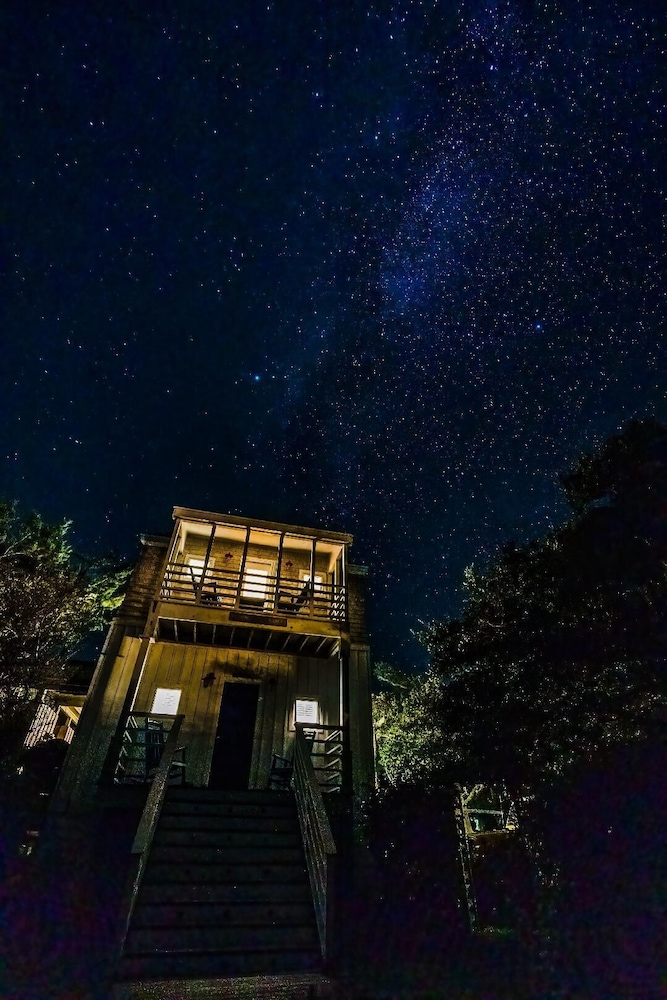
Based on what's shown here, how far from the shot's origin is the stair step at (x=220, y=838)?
7.96 m

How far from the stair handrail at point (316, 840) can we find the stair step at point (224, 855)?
37 centimetres

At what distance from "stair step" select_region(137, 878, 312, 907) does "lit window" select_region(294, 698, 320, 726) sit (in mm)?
5049

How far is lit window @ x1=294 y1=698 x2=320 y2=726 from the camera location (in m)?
12.6

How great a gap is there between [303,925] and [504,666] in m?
7.21

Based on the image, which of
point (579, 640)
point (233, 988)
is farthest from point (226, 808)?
point (579, 640)

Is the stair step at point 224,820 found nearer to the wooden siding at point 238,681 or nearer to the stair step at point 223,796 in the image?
the stair step at point 223,796

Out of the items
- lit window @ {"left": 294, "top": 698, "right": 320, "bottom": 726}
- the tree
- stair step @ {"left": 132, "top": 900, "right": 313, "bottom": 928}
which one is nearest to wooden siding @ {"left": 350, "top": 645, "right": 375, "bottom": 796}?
lit window @ {"left": 294, "top": 698, "right": 320, "bottom": 726}

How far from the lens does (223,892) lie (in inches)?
282

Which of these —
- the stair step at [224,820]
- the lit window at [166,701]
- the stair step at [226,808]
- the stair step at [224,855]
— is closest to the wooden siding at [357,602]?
the stair step at [226,808]

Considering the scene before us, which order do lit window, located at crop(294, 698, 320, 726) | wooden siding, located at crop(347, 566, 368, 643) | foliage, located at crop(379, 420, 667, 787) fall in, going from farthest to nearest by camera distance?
1. wooden siding, located at crop(347, 566, 368, 643)
2. lit window, located at crop(294, 698, 320, 726)
3. foliage, located at crop(379, 420, 667, 787)

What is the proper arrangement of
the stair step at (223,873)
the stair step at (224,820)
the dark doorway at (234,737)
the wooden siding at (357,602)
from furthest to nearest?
the wooden siding at (357,602) → the dark doorway at (234,737) → the stair step at (224,820) → the stair step at (223,873)

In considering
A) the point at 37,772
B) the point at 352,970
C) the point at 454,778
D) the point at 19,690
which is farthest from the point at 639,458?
the point at 19,690

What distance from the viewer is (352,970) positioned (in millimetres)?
6359

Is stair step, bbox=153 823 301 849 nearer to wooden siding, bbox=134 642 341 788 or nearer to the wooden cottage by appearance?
the wooden cottage
